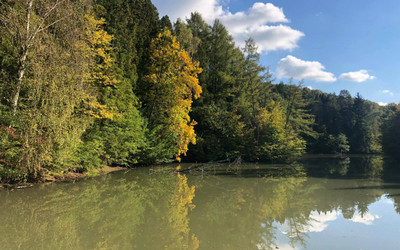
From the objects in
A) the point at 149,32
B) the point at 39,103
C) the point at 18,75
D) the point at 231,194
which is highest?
the point at 149,32

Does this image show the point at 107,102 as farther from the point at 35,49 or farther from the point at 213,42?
the point at 213,42

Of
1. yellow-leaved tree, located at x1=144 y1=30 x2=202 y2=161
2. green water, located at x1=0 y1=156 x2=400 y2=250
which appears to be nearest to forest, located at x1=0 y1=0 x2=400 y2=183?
yellow-leaved tree, located at x1=144 y1=30 x2=202 y2=161

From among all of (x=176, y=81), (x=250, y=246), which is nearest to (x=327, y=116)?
(x=176, y=81)

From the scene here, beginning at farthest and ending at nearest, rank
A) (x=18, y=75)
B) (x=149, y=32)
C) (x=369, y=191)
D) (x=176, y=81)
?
(x=149, y=32)
(x=176, y=81)
(x=369, y=191)
(x=18, y=75)

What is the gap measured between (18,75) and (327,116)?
204 feet

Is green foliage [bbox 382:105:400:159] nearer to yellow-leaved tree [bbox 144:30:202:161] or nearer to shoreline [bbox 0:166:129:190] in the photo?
yellow-leaved tree [bbox 144:30:202:161]

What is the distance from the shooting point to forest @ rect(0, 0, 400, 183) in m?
10.4

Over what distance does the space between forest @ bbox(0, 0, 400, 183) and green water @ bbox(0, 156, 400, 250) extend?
104 inches

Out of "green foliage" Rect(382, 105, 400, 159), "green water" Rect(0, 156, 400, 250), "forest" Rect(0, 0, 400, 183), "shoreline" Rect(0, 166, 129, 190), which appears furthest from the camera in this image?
"green foliage" Rect(382, 105, 400, 159)

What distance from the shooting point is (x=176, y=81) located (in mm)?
20766

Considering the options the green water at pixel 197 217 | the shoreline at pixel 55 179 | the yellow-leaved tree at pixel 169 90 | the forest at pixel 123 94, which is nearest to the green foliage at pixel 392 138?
the forest at pixel 123 94

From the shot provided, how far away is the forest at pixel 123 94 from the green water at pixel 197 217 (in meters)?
2.63

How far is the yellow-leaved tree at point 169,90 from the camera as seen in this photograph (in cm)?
2045

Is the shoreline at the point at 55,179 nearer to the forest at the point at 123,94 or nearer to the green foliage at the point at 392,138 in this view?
the forest at the point at 123,94
